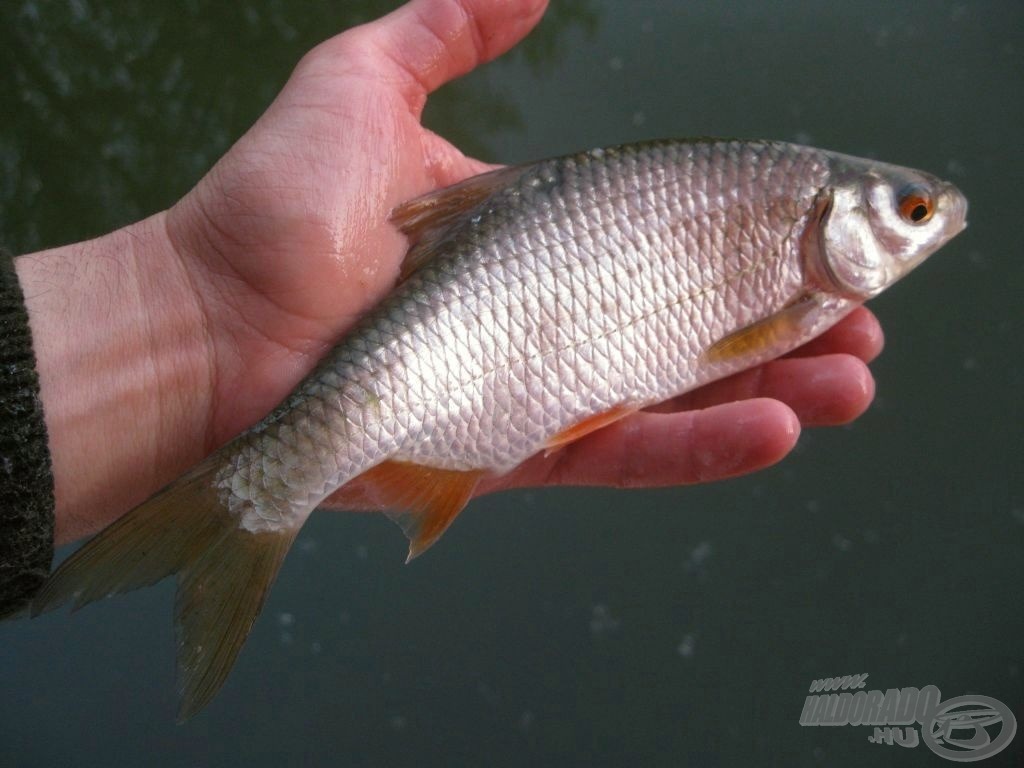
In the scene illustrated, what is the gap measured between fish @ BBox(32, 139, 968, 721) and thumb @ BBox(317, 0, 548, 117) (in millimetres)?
414

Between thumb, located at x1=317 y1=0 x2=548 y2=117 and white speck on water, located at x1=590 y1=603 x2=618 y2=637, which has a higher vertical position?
thumb, located at x1=317 y1=0 x2=548 y2=117

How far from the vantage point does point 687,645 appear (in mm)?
3064

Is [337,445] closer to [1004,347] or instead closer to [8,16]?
[1004,347]

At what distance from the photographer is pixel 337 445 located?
178cm

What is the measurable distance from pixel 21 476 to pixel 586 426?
3.67 ft

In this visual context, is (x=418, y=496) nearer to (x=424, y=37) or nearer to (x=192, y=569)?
(x=192, y=569)

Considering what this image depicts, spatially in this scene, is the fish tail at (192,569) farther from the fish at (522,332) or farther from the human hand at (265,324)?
the human hand at (265,324)

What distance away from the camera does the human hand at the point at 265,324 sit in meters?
2.03

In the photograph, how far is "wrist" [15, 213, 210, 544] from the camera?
2.00m

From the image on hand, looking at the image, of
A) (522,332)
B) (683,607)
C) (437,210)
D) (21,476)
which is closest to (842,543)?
(683,607)

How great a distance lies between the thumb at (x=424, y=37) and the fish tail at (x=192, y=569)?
3.62 feet

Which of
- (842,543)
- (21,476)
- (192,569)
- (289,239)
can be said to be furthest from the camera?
(842,543)

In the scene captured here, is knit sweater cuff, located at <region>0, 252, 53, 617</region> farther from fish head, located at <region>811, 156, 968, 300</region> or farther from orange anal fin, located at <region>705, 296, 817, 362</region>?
fish head, located at <region>811, 156, 968, 300</region>

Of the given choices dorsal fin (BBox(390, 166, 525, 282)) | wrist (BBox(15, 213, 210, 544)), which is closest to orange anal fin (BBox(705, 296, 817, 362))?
dorsal fin (BBox(390, 166, 525, 282))
